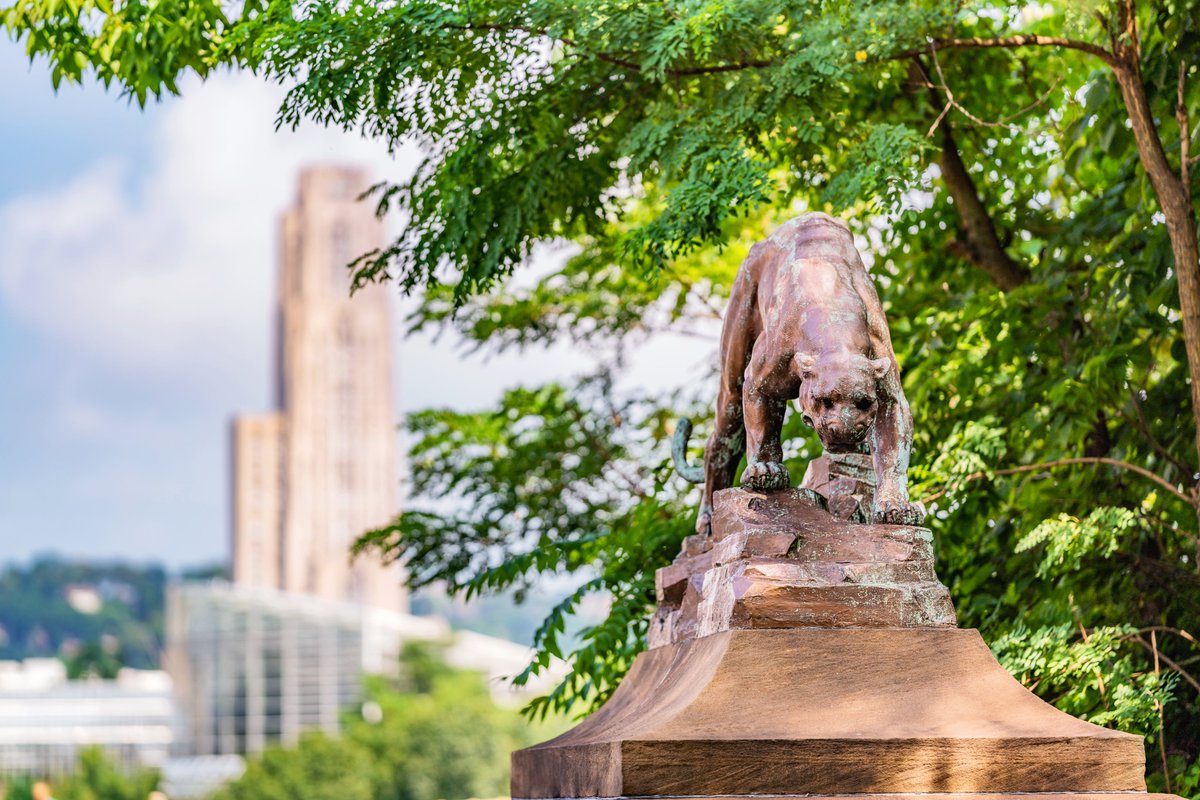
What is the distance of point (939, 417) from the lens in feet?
35.7

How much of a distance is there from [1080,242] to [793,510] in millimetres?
4708

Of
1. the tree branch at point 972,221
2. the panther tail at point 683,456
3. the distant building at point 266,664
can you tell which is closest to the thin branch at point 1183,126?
the tree branch at point 972,221

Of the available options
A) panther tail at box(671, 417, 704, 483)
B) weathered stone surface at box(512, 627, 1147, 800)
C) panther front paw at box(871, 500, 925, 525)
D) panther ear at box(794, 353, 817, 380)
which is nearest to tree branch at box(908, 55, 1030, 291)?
panther tail at box(671, 417, 704, 483)

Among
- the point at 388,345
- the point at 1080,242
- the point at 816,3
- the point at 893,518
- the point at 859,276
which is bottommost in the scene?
the point at 893,518

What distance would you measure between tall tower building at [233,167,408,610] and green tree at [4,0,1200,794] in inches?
5435

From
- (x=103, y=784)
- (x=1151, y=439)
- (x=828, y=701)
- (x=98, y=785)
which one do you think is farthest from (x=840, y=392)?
(x=98, y=785)

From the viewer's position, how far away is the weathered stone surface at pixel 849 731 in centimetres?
598

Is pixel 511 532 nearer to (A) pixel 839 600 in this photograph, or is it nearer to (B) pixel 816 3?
(B) pixel 816 3

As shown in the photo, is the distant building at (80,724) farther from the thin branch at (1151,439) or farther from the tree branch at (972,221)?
the thin branch at (1151,439)

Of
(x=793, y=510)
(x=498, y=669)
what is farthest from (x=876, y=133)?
(x=498, y=669)

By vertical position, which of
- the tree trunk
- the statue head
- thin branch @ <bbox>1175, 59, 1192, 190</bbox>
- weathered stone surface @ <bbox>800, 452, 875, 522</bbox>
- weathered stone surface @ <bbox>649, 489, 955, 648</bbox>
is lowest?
weathered stone surface @ <bbox>649, 489, 955, 648</bbox>

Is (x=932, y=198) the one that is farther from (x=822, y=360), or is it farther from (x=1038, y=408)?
(x=822, y=360)

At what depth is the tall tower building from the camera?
149 metres

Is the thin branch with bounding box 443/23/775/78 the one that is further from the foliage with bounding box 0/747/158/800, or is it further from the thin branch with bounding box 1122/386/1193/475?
the foliage with bounding box 0/747/158/800
